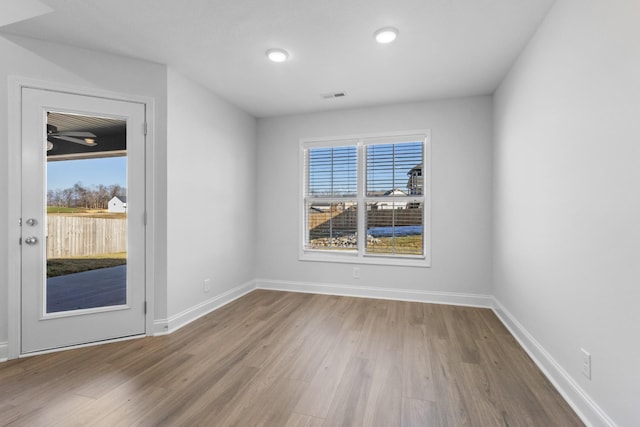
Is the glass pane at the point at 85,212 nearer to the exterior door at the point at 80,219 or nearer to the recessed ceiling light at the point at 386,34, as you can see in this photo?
the exterior door at the point at 80,219

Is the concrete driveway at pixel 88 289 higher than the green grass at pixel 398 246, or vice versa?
the green grass at pixel 398 246

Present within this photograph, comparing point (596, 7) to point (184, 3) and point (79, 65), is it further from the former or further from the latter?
point (79, 65)

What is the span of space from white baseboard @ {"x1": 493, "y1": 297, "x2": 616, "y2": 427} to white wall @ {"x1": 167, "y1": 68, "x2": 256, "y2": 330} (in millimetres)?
3178

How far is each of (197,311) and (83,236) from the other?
1.31 metres

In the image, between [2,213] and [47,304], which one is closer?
[2,213]

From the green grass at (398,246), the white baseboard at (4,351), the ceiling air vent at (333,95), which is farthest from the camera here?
the green grass at (398,246)

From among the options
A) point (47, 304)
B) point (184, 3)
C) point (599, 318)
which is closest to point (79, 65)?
point (184, 3)

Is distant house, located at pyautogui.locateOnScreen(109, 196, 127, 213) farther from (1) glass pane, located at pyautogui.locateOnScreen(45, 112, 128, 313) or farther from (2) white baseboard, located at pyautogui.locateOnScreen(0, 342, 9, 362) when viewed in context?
(2) white baseboard, located at pyautogui.locateOnScreen(0, 342, 9, 362)

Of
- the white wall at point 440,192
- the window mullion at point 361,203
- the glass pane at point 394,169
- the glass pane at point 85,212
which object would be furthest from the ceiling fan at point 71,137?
the glass pane at point 394,169

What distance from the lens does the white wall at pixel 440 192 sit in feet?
11.7

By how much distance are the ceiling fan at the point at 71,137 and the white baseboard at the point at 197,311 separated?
1.78 m

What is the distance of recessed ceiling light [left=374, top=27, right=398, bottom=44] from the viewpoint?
88.9 inches

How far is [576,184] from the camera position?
1.73 m

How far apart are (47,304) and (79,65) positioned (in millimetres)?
2056
